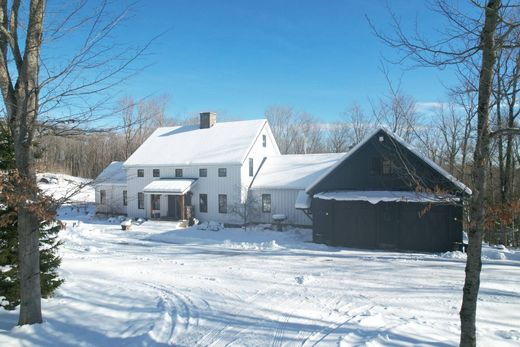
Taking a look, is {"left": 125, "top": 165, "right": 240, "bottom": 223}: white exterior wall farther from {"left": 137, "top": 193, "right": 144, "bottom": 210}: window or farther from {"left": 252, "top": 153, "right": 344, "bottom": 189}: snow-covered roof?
{"left": 252, "top": 153, "right": 344, "bottom": 189}: snow-covered roof

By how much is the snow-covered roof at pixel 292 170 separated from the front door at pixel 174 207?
665 cm

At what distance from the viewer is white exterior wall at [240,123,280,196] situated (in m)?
29.1

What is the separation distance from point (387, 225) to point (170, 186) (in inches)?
648

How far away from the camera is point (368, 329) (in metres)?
7.33

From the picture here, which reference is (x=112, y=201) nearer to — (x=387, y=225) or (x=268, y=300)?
(x=387, y=225)

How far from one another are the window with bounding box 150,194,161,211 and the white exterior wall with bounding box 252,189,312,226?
8580 millimetres

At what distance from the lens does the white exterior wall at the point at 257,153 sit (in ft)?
95.5

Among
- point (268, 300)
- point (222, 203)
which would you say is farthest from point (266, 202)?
point (268, 300)

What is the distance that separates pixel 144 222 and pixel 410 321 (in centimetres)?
2466

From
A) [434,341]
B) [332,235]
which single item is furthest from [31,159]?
[332,235]

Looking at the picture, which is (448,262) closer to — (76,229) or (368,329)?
(368,329)

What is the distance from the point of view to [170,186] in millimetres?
29344

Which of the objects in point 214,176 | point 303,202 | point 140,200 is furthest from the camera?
point 140,200

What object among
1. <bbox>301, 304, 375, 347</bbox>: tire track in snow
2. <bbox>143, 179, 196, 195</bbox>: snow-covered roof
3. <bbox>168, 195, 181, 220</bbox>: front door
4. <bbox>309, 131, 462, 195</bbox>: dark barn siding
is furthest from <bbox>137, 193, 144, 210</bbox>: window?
<bbox>301, 304, 375, 347</bbox>: tire track in snow
